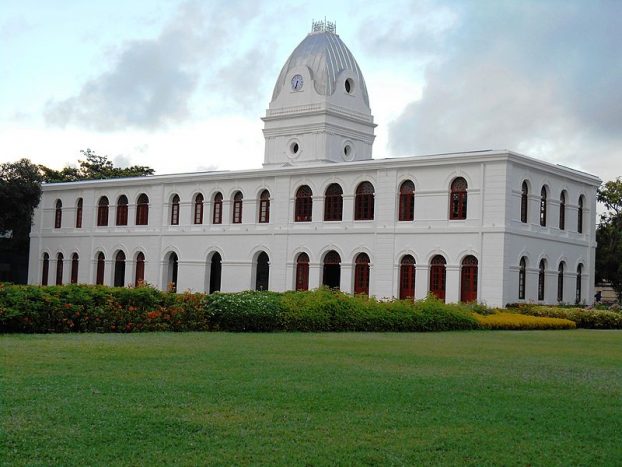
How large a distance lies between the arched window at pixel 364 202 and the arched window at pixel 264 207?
5543mm

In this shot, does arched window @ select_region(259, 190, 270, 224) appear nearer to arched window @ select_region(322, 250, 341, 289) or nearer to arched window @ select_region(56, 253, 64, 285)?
arched window @ select_region(322, 250, 341, 289)

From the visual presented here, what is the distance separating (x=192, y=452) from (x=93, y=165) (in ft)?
207

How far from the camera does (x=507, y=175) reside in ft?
128

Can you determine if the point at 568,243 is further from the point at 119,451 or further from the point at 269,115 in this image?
the point at 119,451

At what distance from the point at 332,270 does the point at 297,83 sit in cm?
1185

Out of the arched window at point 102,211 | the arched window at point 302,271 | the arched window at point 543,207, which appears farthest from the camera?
the arched window at point 102,211

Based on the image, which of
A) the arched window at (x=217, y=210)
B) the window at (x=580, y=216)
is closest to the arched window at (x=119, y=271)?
the arched window at (x=217, y=210)

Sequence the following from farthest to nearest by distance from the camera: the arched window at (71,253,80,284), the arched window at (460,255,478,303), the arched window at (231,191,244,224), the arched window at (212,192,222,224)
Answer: the arched window at (71,253,80,284) < the arched window at (212,192,222,224) < the arched window at (231,191,244,224) < the arched window at (460,255,478,303)

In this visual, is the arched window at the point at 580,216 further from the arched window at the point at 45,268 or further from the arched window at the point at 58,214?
the arched window at the point at 45,268

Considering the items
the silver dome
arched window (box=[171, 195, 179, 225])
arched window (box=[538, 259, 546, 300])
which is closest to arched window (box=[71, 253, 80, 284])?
arched window (box=[171, 195, 179, 225])

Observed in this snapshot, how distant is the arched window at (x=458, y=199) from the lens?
40.5m

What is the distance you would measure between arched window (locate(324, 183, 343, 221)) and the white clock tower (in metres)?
5.39

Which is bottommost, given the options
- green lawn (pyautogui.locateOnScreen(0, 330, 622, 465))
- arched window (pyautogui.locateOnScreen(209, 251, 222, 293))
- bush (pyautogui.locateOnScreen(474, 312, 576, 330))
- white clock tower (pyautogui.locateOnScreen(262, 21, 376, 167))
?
green lawn (pyautogui.locateOnScreen(0, 330, 622, 465))

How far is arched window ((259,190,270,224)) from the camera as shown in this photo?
47750 millimetres
